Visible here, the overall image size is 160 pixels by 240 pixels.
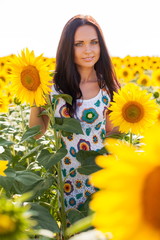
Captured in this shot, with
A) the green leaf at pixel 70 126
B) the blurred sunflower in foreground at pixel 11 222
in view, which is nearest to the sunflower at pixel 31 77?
the green leaf at pixel 70 126

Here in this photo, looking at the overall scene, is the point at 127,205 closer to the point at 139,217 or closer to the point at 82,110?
the point at 139,217

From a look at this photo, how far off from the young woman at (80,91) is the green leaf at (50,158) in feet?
1.08

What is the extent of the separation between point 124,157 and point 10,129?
95.6 inches

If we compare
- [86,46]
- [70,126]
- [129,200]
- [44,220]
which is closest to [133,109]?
[70,126]

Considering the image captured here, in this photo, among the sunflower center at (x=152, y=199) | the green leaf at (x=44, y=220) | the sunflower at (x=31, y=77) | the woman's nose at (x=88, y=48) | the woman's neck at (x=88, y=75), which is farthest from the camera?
the woman's neck at (x=88, y=75)

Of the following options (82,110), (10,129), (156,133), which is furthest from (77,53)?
(156,133)

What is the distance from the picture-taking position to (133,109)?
1.77 meters

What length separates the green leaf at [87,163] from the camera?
1.78 meters

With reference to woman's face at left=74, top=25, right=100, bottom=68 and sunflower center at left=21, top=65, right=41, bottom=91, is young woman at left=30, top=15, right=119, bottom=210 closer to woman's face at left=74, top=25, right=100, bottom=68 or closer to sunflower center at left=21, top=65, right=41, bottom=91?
woman's face at left=74, top=25, right=100, bottom=68

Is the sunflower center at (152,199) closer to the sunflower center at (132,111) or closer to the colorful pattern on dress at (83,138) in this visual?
the sunflower center at (132,111)

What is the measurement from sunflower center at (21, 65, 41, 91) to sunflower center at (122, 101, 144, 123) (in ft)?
1.40

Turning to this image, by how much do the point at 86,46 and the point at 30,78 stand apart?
1.66 ft

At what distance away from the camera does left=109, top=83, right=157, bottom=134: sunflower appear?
176cm

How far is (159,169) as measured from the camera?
1.58 feet
